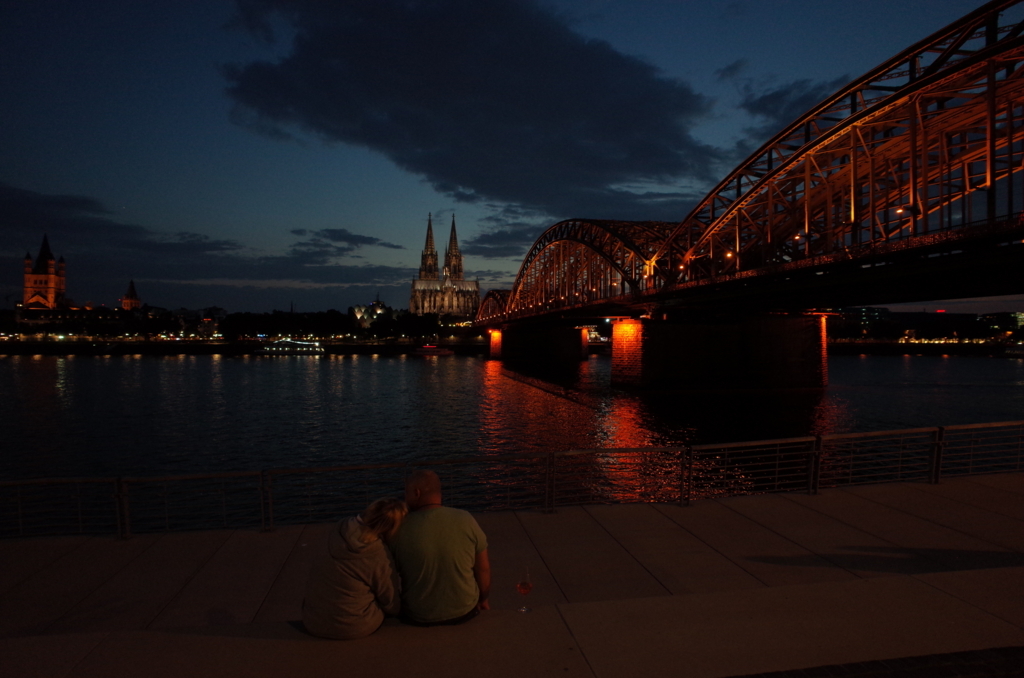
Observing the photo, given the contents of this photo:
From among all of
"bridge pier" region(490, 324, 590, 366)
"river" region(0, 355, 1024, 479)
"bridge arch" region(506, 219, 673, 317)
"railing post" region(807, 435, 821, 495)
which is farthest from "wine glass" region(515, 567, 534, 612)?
"bridge pier" region(490, 324, 590, 366)

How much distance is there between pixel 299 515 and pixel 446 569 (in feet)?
45.7

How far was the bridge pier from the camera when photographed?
358ft

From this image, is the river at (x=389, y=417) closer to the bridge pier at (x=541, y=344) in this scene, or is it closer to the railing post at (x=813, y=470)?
the railing post at (x=813, y=470)

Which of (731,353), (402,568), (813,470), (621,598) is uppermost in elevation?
(402,568)

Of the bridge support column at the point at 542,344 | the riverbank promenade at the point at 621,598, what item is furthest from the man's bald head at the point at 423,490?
the bridge support column at the point at 542,344

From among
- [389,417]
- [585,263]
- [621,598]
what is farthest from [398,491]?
[585,263]

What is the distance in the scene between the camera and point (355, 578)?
5.29 m

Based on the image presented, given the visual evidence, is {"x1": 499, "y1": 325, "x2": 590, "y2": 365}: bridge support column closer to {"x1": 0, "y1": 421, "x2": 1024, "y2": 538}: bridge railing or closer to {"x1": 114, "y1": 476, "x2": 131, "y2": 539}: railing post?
{"x1": 0, "y1": 421, "x2": 1024, "y2": 538}: bridge railing

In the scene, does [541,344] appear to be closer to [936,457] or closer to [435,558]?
[936,457]

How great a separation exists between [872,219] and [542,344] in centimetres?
7691

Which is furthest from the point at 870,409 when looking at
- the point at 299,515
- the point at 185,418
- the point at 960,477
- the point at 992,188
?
the point at 185,418

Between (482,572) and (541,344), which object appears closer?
(482,572)

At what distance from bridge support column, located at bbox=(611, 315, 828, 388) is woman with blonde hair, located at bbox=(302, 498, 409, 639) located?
5395 centimetres

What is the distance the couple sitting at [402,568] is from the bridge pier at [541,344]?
101311 mm
